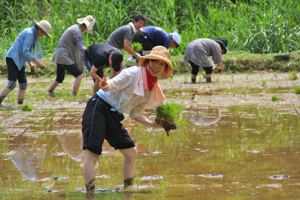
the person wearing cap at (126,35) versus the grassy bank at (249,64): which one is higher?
the person wearing cap at (126,35)

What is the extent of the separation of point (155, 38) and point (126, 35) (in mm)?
978

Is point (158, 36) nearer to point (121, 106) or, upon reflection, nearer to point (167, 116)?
point (167, 116)

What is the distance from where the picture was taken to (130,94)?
327 cm

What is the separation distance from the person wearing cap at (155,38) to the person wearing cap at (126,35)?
62 centimetres

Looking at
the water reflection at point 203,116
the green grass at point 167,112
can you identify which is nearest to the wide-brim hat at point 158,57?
the green grass at point 167,112

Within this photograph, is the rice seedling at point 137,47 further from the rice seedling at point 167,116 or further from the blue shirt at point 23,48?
the rice seedling at point 167,116

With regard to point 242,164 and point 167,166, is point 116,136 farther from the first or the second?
point 242,164

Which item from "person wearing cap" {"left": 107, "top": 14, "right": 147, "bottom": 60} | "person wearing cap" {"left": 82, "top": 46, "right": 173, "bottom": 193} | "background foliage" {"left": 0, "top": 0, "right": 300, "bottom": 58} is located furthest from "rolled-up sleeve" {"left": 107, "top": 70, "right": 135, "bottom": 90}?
"background foliage" {"left": 0, "top": 0, "right": 300, "bottom": 58}

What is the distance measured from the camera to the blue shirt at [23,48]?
22.2 ft

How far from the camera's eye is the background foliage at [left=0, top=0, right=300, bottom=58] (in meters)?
12.4

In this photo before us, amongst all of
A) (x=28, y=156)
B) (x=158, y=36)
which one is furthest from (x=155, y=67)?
(x=158, y=36)

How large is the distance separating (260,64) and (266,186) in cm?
843

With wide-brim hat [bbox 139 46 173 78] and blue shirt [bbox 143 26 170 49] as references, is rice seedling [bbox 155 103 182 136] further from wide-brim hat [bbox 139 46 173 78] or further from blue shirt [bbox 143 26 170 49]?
blue shirt [bbox 143 26 170 49]

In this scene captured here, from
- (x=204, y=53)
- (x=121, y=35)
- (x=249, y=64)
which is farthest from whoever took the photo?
(x=249, y=64)
